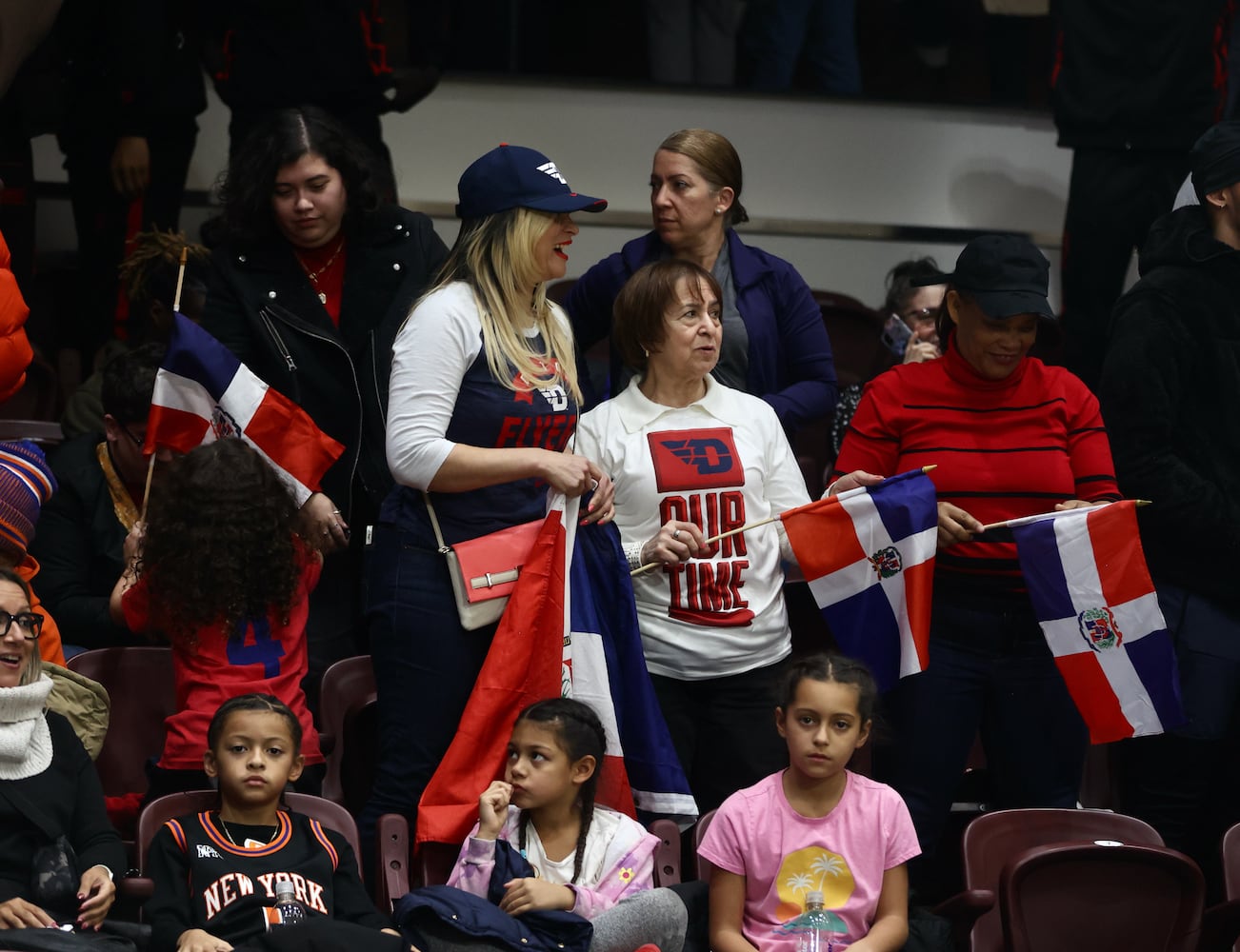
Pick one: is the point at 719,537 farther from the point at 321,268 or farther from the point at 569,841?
the point at 321,268

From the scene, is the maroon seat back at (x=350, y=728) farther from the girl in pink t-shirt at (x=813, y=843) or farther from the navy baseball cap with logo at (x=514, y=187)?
the navy baseball cap with logo at (x=514, y=187)

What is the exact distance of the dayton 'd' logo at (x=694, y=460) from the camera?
4.07m

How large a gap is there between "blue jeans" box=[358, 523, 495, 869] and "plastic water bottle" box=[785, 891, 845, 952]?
725mm

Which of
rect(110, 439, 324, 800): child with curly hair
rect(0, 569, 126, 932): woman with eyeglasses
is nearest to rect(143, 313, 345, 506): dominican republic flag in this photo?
rect(110, 439, 324, 800): child with curly hair

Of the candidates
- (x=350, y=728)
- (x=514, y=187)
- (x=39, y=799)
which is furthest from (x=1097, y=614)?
(x=39, y=799)

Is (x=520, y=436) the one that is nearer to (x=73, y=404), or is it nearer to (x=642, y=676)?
(x=642, y=676)

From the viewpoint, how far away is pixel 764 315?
4.63 meters

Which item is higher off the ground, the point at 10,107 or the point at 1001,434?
the point at 10,107

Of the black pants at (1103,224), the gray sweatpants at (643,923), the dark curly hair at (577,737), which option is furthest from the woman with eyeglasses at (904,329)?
the gray sweatpants at (643,923)

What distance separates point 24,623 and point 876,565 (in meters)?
1.89

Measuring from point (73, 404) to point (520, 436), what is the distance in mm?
2041

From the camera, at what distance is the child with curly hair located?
391 cm

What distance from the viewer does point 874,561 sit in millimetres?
4188

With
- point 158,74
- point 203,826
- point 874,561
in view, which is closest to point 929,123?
point 158,74
